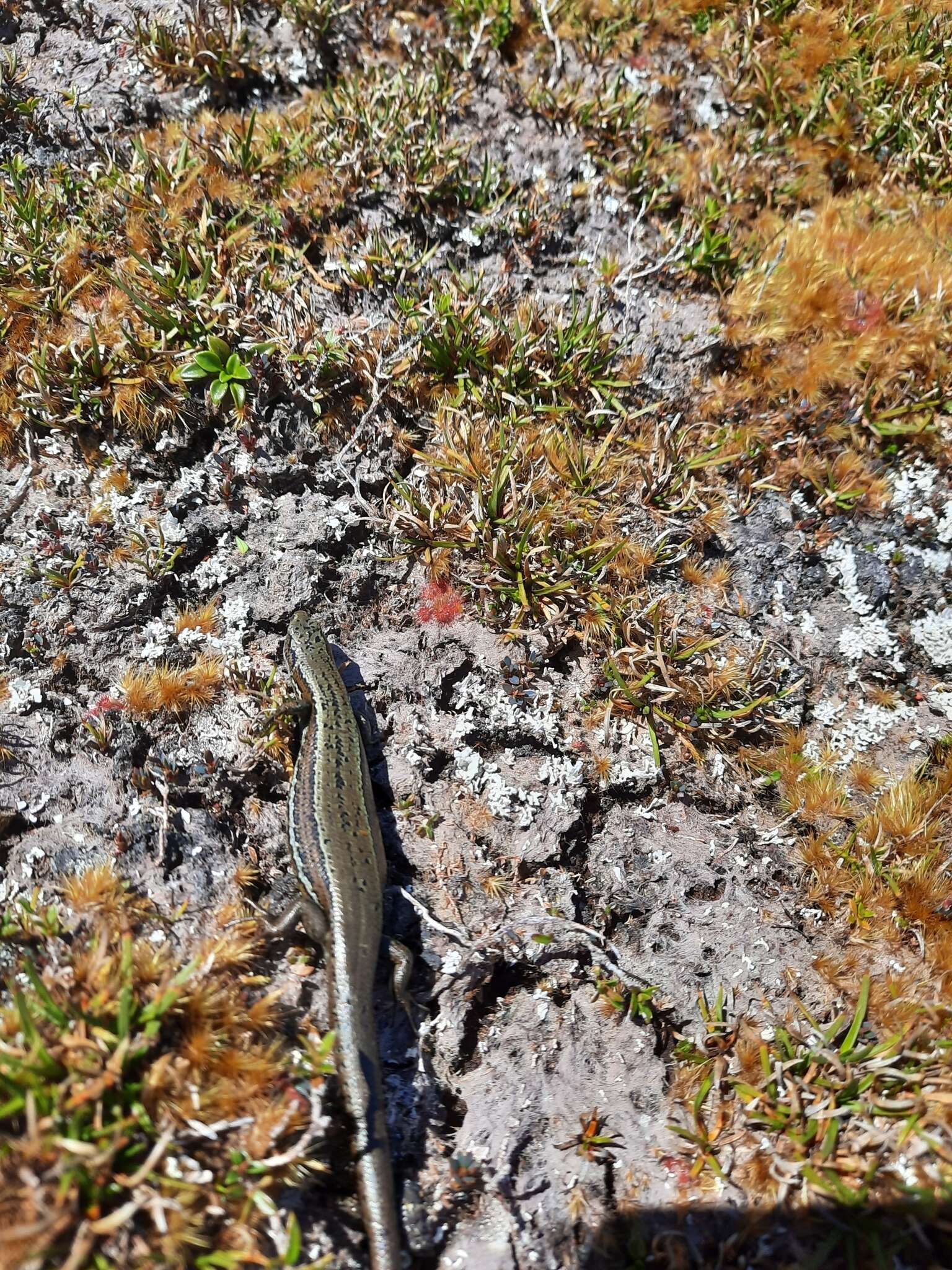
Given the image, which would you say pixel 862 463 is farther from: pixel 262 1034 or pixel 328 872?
pixel 262 1034

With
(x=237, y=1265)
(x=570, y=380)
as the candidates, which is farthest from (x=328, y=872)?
(x=570, y=380)

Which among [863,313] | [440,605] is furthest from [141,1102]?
[863,313]

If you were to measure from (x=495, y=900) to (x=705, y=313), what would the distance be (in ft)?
14.1

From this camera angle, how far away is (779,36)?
608 cm

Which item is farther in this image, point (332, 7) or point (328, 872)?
point (332, 7)

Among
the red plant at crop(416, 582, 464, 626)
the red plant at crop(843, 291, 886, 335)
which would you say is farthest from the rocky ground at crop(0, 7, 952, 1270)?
the red plant at crop(843, 291, 886, 335)

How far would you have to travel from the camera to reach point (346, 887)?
3914 mm

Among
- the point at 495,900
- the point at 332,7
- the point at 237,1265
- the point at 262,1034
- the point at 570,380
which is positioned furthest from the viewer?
the point at 332,7

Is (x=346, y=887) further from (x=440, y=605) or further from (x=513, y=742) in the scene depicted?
(x=440, y=605)

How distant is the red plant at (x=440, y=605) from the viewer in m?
4.90

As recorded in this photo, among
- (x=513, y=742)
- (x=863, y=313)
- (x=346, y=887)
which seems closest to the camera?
(x=346, y=887)

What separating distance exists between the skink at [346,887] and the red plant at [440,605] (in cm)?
70

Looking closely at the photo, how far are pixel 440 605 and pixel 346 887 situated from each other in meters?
1.85

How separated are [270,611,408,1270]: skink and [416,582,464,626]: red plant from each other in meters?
0.70
